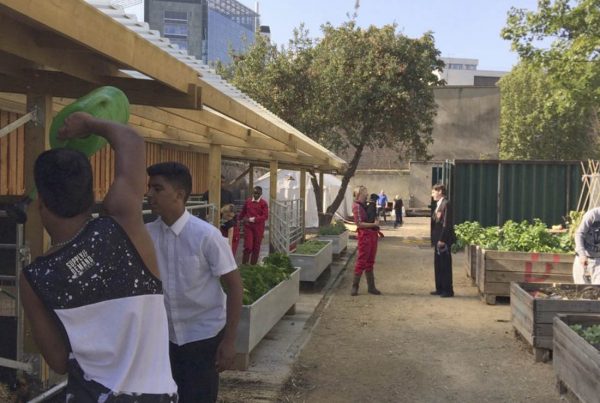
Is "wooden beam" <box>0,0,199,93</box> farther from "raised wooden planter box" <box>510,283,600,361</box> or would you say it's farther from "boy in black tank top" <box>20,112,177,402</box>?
"raised wooden planter box" <box>510,283,600,361</box>

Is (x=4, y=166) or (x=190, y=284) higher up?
(x=4, y=166)

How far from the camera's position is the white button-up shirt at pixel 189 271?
9.93ft

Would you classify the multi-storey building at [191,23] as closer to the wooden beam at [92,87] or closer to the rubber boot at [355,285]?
the rubber boot at [355,285]

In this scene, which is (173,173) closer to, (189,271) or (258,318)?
(189,271)

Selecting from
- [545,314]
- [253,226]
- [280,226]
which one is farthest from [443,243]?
[253,226]

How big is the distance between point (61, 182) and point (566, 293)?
6.44 m

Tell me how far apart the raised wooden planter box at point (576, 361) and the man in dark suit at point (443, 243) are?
432 centimetres

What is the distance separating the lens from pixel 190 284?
9.96 feet

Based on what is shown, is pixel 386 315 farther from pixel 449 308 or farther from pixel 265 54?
pixel 265 54

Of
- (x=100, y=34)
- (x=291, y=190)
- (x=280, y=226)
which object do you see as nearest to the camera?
(x=100, y=34)

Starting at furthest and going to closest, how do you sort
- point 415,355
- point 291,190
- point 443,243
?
point 291,190
point 443,243
point 415,355

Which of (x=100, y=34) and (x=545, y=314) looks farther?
(x=545, y=314)

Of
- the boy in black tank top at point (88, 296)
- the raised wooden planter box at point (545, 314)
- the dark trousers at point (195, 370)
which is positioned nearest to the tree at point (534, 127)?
the raised wooden planter box at point (545, 314)

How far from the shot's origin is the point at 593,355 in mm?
4316
